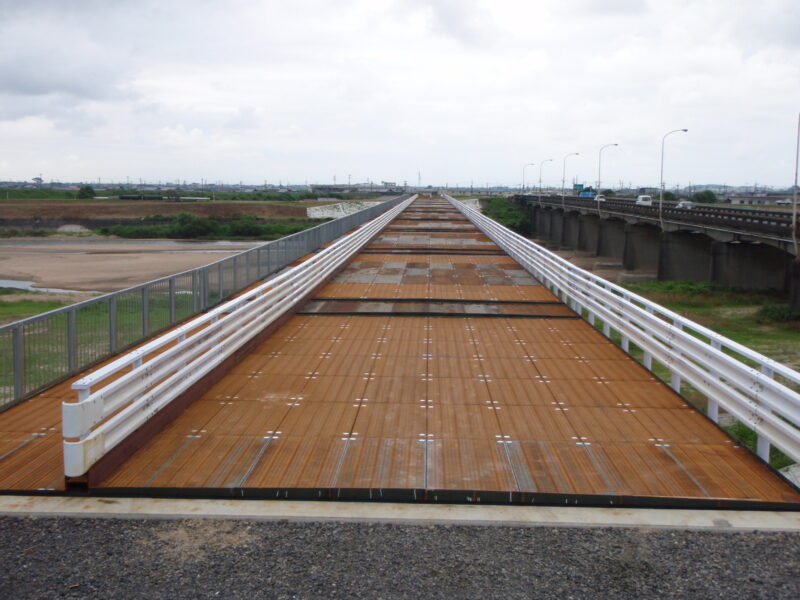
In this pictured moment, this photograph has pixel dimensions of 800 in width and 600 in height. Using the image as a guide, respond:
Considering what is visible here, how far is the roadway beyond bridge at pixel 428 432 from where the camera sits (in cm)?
660

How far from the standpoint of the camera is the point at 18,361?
8.88 metres

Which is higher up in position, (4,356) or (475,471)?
(4,356)

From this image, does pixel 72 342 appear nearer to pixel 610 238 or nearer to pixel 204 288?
pixel 204 288

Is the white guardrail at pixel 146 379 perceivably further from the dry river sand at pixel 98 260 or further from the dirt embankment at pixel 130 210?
the dirt embankment at pixel 130 210

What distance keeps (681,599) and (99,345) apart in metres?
8.63

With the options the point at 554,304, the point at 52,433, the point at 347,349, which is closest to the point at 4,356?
the point at 52,433

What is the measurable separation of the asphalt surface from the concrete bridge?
3187 cm

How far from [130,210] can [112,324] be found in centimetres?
13175

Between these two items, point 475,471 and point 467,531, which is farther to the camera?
point 475,471

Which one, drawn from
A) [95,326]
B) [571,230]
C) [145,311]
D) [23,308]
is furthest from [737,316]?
[571,230]

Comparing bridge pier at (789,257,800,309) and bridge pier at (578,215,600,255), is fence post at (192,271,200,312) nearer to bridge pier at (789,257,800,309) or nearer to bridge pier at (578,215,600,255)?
bridge pier at (789,257,800,309)

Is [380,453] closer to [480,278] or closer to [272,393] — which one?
[272,393]

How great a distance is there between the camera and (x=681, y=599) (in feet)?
16.2

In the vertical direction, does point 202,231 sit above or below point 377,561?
above
